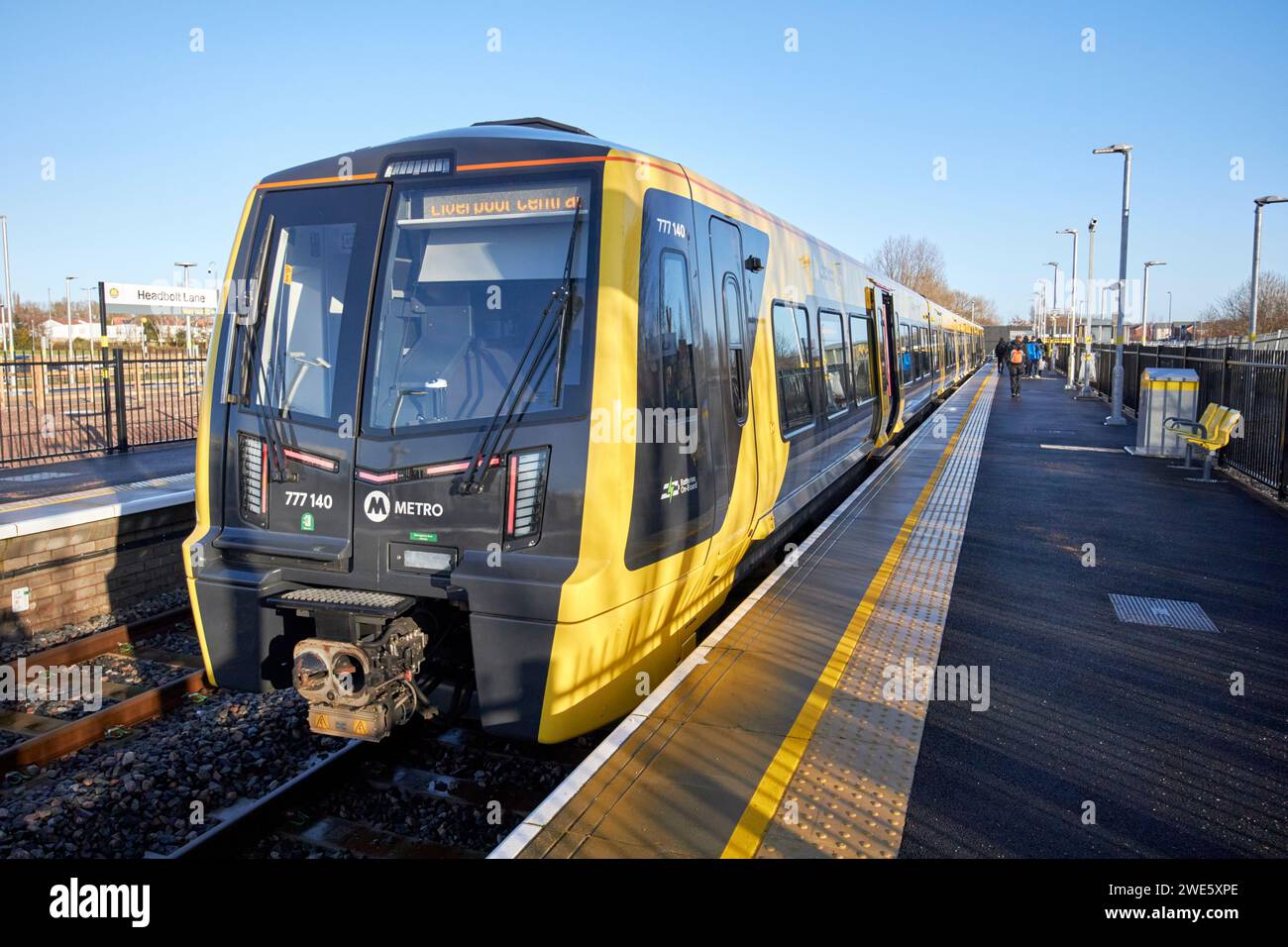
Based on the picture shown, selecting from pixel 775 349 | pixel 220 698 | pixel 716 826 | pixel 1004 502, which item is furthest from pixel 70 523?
pixel 1004 502

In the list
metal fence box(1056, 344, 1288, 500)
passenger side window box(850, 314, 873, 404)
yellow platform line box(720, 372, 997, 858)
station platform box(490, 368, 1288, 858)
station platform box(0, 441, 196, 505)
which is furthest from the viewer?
passenger side window box(850, 314, 873, 404)

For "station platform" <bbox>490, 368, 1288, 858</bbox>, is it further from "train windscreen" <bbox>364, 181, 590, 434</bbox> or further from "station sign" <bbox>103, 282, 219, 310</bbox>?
"station sign" <bbox>103, 282, 219, 310</bbox>

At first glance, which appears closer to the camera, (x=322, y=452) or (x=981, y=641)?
(x=322, y=452)

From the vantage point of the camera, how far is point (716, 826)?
11.9ft

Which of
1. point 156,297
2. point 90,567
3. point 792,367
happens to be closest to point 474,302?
point 792,367

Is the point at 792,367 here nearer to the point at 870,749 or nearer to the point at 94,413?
the point at 870,749

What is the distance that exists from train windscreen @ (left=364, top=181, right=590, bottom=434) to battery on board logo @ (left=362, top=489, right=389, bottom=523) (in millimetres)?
316

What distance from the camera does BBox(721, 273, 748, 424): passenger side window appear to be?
5840mm

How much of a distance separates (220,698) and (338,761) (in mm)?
1613

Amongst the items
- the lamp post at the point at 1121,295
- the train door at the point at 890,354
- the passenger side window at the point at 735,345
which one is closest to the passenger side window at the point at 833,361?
the passenger side window at the point at 735,345

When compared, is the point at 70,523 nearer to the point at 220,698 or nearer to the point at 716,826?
the point at 220,698

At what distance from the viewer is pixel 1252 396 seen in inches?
490

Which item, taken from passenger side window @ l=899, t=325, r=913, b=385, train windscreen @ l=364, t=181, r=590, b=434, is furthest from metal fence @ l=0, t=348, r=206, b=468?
passenger side window @ l=899, t=325, r=913, b=385
